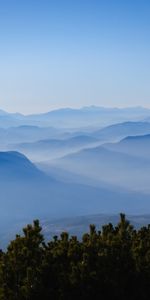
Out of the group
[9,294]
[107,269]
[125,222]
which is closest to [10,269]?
[9,294]

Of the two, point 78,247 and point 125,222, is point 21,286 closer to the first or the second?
point 78,247

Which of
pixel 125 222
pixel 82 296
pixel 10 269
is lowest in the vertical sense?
pixel 82 296

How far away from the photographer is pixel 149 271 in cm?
1884

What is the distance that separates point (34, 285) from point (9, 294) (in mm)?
1071

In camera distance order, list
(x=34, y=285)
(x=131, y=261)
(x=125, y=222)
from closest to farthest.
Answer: (x=34, y=285)
(x=131, y=261)
(x=125, y=222)

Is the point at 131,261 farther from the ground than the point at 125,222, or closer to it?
closer to it

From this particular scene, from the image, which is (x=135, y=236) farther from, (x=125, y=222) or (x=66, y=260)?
(x=66, y=260)

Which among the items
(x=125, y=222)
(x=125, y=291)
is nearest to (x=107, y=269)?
(x=125, y=291)

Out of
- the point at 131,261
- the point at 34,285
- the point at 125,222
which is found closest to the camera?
the point at 34,285

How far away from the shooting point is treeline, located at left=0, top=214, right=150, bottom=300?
717 inches

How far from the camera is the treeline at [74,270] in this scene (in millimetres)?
18203

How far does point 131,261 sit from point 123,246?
0.65m

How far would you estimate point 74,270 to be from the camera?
18.1 m

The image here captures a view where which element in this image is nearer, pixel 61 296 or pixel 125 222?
pixel 61 296
